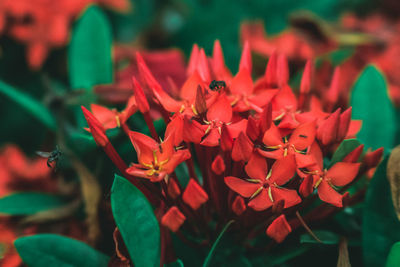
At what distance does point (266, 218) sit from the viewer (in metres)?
0.37

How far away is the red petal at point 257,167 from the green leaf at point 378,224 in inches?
5.4

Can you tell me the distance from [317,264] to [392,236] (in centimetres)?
9

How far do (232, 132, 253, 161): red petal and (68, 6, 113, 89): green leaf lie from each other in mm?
307

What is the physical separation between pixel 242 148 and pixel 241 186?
4 centimetres

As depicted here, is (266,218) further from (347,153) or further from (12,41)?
(12,41)

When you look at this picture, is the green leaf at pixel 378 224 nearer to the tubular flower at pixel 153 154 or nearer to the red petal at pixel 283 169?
the red petal at pixel 283 169

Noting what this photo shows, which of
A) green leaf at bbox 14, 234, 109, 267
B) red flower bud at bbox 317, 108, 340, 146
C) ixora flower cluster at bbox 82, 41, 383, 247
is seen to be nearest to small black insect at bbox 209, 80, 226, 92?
ixora flower cluster at bbox 82, 41, 383, 247

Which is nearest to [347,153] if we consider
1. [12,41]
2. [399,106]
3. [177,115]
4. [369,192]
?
[369,192]

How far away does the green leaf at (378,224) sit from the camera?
1.29 feet

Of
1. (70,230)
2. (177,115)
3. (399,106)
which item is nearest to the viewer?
(177,115)

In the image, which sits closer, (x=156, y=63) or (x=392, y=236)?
(x=392, y=236)

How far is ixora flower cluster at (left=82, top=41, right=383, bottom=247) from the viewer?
1.07 ft

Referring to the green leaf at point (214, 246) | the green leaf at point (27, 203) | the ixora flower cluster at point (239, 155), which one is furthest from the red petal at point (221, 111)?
the green leaf at point (27, 203)

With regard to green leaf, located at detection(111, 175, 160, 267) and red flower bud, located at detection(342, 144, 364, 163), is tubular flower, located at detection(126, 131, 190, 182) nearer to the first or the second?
green leaf, located at detection(111, 175, 160, 267)
